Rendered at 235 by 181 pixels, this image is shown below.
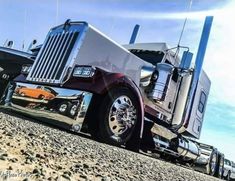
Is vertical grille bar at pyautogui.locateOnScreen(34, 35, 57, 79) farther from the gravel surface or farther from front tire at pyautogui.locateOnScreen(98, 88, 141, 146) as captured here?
the gravel surface

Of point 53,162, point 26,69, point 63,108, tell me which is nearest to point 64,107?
point 63,108

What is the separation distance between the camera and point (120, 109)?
5664mm

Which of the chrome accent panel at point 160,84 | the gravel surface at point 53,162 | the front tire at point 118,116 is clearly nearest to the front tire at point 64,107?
the front tire at point 118,116

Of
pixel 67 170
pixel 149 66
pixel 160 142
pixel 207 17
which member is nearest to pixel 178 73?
pixel 149 66

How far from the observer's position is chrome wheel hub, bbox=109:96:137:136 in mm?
5547

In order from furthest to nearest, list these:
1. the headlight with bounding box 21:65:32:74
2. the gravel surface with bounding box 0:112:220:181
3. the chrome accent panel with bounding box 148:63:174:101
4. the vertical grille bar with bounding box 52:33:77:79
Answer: the headlight with bounding box 21:65:32:74 → the chrome accent panel with bounding box 148:63:174:101 → the vertical grille bar with bounding box 52:33:77:79 → the gravel surface with bounding box 0:112:220:181

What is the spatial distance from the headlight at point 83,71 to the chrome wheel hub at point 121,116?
59cm

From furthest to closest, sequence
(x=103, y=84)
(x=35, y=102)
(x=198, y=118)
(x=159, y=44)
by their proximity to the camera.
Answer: (x=198, y=118), (x=159, y=44), (x=35, y=102), (x=103, y=84)

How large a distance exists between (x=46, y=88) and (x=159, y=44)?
323 centimetres

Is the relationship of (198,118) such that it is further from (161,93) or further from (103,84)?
(103,84)

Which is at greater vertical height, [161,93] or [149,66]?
[149,66]

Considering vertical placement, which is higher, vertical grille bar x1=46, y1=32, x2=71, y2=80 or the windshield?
the windshield

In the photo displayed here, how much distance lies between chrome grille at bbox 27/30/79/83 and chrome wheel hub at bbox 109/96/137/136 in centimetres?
104

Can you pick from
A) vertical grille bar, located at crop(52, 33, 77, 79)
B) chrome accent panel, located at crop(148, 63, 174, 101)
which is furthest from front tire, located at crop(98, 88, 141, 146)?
vertical grille bar, located at crop(52, 33, 77, 79)
